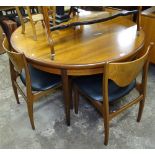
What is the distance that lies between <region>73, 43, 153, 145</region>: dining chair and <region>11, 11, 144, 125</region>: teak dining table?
0.12m

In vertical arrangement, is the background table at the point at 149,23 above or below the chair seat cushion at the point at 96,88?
above

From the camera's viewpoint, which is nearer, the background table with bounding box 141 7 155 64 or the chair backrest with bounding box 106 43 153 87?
the chair backrest with bounding box 106 43 153 87

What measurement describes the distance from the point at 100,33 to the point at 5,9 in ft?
5.91

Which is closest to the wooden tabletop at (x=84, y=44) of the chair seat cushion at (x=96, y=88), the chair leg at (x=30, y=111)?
the chair seat cushion at (x=96, y=88)

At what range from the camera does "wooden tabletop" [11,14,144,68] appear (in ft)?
4.53

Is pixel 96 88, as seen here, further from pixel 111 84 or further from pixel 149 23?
pixel 149 23

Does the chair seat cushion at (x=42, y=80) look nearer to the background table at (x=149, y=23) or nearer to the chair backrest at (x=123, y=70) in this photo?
the chair backrest at (x=123, y=70)

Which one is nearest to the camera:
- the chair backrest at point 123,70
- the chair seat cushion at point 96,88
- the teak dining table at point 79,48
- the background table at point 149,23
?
the chair backrest at point 123,70

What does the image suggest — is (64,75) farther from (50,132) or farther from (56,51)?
(50,132)

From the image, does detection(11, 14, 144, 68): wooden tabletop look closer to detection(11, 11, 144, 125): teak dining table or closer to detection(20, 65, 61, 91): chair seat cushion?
detection(11, 11, 144, 125): teak dining table

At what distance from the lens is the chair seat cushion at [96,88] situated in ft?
4.82

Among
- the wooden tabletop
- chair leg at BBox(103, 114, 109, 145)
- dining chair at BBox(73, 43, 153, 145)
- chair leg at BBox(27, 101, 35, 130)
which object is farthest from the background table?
chair leg at BBox(27, 101, 35, 130)

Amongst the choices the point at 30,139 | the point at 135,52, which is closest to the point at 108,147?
the point at 30,139

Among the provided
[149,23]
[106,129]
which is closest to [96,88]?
[106,129]
